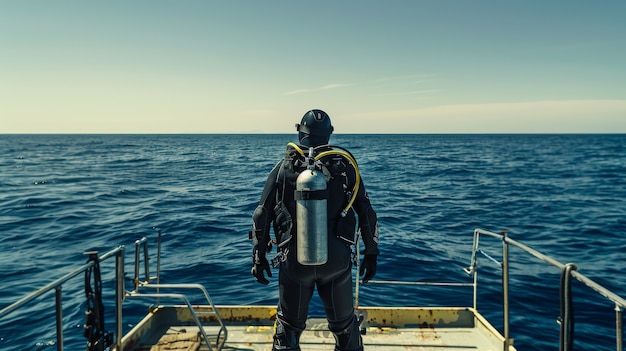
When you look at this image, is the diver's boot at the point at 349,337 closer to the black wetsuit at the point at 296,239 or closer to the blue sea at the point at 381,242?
the black wetsuit at the point at 296,239

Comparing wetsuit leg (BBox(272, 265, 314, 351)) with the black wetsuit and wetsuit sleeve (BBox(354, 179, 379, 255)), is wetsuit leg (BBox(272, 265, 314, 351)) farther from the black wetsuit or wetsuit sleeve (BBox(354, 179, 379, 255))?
wetsuit sleeve (BBox(354, 179, 379, 255))

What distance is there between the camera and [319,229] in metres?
3.29

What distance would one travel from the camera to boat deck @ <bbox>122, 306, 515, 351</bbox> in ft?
16.9

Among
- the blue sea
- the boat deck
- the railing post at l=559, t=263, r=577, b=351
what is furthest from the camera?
the blue sea

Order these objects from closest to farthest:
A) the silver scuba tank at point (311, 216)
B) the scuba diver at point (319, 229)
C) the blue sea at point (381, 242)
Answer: the silver scuba tank at point (311, 216)
the scuba diver at point (319, 229)
the blue sea at point (381, 242)

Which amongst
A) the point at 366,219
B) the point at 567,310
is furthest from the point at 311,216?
the point at 567,310

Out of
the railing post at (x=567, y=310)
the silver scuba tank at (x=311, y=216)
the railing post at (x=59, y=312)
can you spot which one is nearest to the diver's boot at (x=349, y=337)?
the silver scuba tank at (x=311, y=216)

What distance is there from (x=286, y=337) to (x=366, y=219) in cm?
122

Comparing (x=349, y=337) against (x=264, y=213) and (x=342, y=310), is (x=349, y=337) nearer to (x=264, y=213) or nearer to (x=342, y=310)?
(x=342, y=310)

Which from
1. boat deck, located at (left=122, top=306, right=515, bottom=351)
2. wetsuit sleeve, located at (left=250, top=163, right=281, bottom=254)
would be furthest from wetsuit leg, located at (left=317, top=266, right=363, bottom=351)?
Result: boat deck, located at (left=122, top=306, right=515, bottom=351)

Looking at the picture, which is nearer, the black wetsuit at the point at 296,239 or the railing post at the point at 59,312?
the railing post at the point at 59,312

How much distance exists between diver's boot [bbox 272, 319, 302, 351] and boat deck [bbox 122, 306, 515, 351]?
4.99 ft

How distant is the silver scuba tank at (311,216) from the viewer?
10.7 feet

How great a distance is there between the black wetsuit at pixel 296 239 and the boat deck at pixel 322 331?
1.70m
